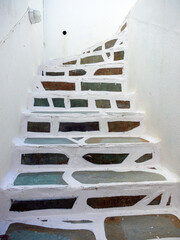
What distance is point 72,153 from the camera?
1336mm

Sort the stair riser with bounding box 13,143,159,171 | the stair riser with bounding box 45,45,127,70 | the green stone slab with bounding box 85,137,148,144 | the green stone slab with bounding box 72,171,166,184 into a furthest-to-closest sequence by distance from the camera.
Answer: the stair riser with bounding box 45,45,127,70, the green stone slab with bounding box 85,137,148,144, the stair riser with bounding box 13,143,159,171, the green stone slab with bounding box 72,171,166,184

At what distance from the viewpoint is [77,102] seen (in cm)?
189

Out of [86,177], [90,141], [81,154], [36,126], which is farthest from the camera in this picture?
[36,126]

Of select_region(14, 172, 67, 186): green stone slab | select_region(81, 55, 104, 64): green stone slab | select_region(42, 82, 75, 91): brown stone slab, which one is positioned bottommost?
select_region(14, 172, 67, 186): green stone slab

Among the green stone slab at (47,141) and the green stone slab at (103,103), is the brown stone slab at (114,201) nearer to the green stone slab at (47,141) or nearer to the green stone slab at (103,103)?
the green stone slab at (47,141)

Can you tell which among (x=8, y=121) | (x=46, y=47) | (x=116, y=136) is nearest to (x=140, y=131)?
(x=116, y=136)

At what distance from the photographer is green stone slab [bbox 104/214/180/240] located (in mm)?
982

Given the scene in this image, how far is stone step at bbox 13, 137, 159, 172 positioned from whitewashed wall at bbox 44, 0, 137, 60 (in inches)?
90.1

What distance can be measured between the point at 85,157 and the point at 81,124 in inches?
13.7

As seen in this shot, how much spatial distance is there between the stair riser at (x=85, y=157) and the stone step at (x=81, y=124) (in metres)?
0.27

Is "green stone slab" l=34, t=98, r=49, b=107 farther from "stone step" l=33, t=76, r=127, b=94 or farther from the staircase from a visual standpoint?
"stone step" l=33, t=76, r=127, b=94

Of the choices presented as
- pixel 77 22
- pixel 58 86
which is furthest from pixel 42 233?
pixel 77 22

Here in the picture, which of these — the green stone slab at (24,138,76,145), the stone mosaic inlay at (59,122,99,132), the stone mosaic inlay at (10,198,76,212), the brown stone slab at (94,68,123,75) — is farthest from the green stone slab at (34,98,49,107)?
the stone mosaic inlay at (10,198,76,212)

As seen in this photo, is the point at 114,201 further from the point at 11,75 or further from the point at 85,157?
the point at 11,75
